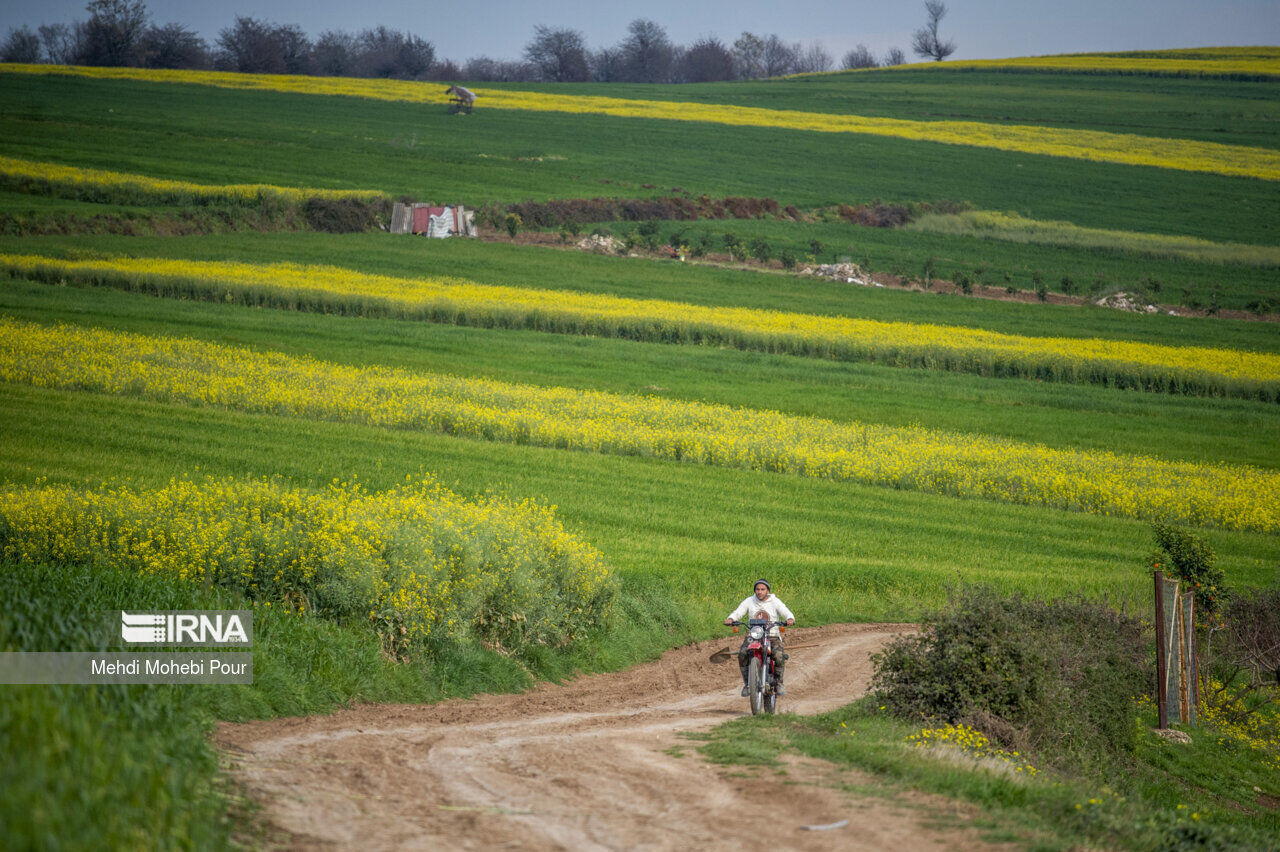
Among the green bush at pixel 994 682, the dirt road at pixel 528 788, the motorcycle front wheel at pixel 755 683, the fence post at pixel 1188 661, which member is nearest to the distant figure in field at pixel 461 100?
the fence post at pixel 1188 661

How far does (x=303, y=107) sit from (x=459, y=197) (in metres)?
42.0

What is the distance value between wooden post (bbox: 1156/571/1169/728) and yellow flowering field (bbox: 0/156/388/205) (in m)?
65.4

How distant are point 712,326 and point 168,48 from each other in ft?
378

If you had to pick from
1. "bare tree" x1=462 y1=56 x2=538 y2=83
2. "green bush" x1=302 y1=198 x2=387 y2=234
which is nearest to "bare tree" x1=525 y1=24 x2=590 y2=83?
"bare tree" x1=462 y1=56 x2=538 y2=83

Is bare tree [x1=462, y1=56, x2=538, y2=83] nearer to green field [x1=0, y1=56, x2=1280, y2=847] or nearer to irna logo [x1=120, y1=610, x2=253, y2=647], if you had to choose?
green field [x1=0, y1=56, x2=1280, y2=847]

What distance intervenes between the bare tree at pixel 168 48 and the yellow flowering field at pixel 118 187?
2990 inches

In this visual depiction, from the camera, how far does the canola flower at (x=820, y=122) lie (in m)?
107

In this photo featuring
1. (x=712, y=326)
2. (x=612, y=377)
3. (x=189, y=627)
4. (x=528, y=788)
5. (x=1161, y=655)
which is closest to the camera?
(x=528, y=788)

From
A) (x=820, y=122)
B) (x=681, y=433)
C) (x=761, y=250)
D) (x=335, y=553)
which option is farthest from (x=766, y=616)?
(x=820, y=122)

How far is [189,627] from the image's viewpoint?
11.7m

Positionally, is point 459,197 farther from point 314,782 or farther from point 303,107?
point 314,782

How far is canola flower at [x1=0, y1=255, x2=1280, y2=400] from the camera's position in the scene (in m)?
48.5

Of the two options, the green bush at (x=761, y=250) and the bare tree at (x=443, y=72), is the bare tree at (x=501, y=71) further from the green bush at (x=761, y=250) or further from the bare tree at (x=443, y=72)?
the green bush at (x=761, y=250)

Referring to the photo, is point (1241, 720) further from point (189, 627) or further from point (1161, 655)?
point (189, 627)
